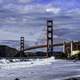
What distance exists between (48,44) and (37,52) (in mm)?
39293

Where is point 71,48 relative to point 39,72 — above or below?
below

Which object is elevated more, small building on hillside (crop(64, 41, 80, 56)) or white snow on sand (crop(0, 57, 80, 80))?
white snow on sand (crop(0, 57, 80, 80))

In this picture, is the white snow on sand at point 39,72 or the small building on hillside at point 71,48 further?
the small building on hillside at point 71,48

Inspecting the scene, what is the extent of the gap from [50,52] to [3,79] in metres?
97.8

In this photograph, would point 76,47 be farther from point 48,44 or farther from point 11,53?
point 48,44

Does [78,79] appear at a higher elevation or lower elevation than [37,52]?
higher

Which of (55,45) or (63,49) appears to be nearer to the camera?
(55,45)

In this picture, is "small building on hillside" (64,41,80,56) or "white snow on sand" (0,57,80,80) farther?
"small building on hillside" (64,41,80,56)

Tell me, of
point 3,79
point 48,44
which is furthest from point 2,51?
point 3,79

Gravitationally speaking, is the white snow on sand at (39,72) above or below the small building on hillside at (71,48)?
above

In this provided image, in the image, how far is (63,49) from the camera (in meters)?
184

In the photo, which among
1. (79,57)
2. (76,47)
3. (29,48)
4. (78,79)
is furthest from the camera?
(76,47)

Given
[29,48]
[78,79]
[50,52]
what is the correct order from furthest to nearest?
1. [29,48]
2. [50,52]
3. [78,79]

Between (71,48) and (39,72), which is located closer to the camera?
(39,72)
